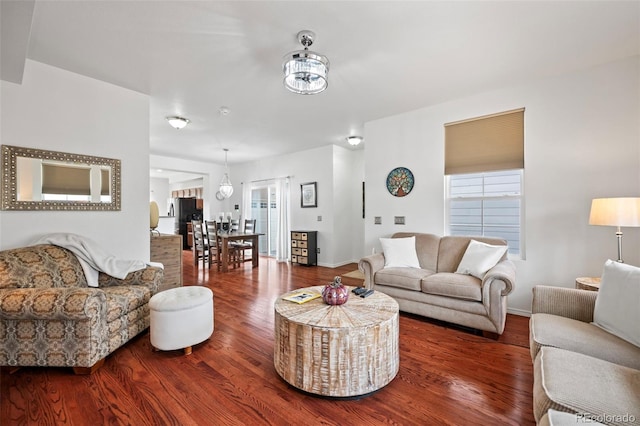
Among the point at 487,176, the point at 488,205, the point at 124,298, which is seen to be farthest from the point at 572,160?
the point at 124,298

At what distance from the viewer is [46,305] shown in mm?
1833

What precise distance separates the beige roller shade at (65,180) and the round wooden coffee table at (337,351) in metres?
2.69

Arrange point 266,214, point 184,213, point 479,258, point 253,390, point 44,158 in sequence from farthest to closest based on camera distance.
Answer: point 184,213 → point 266,214 → point 479,258 → point 44,158 → point 253,390

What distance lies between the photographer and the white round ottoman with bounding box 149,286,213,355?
7.18 feet

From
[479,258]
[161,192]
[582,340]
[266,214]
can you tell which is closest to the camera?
[582,340]

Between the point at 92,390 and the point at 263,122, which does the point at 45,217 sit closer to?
the point at 92,390

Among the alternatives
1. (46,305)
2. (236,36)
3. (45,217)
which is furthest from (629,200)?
(45,217)

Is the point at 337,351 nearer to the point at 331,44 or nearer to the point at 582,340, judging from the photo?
the point at 582,340

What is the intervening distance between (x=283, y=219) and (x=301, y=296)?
4732 millimetres

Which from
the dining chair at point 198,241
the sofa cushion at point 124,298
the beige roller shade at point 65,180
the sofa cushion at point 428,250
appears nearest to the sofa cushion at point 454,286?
the sofa cushion at point 428,250

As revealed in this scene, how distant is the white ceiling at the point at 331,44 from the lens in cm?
195

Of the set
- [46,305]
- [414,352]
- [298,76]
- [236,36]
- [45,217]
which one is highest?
[236,36]

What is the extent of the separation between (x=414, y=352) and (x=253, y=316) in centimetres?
178

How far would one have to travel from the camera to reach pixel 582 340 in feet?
4.91
